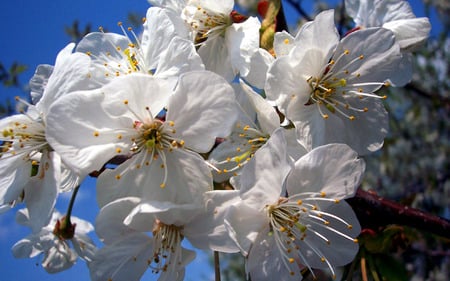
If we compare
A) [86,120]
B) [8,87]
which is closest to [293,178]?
[86,120]

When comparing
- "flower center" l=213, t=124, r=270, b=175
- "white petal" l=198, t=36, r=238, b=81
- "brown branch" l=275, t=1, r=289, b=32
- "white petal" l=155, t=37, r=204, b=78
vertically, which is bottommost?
"flower center" l=213, t=124, r=270, b=175

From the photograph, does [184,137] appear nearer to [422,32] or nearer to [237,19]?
[237,19]

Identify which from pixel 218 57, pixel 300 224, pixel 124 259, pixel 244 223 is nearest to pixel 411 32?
pixel 218 57

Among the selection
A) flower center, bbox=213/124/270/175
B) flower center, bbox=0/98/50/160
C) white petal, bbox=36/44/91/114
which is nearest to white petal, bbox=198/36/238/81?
flower center, bbox=213/124/270/175

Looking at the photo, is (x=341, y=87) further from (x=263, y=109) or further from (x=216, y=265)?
(x=216, y=265)

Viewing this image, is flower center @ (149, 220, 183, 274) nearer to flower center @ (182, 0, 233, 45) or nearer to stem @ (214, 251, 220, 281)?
stem @ (214, 251, 220, 281)

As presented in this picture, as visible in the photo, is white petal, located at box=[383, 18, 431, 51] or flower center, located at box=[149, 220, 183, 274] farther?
white petal, located at box=[383, 18, 431, 51]
